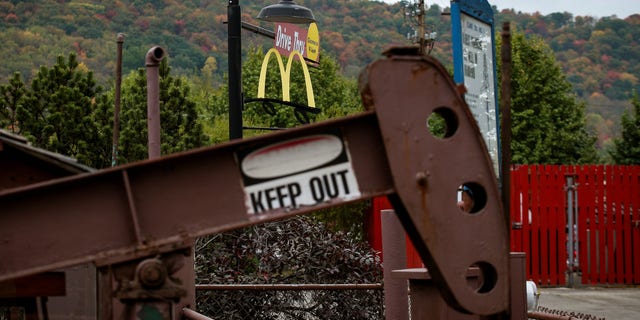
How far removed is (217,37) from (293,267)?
10417 centimetres

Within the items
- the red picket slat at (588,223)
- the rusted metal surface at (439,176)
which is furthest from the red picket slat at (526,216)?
the rusted metal surface at (439,176)

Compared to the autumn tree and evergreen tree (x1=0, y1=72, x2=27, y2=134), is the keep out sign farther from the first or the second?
the autumn tree

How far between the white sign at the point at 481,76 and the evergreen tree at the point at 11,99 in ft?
58.9

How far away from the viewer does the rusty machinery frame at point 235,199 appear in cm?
425

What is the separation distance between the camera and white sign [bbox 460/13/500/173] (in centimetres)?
677

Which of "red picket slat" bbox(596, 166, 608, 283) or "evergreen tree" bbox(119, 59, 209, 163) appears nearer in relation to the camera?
"red picket slat" bbox(596, 166, 608, 283)

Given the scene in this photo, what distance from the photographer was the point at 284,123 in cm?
5434

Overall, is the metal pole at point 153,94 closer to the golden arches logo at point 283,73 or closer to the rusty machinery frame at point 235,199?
the rusty machinery frame at point 235,199

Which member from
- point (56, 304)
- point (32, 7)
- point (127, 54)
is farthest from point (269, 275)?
point (32, 7)

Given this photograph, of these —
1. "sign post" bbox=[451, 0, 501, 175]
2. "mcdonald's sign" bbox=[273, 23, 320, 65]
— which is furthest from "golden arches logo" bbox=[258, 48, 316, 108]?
"sign post" bbox=[451, 0, 501, 175]

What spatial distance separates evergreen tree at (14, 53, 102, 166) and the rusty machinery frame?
18784mm

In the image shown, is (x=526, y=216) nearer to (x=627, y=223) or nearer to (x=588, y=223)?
(x=588, y=223)

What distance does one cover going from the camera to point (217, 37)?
115m

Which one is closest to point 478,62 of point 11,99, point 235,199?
point 235,199
